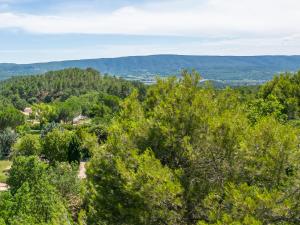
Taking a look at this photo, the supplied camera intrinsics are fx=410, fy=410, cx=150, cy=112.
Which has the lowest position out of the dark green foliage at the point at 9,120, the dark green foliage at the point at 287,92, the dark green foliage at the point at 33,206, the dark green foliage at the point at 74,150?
the dark green foliage at the point at 9,120

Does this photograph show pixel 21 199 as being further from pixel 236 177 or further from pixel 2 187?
pixel 2 187

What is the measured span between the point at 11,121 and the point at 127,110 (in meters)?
64.2

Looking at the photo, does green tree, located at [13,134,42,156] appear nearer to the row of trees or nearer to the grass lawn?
the grass lawn

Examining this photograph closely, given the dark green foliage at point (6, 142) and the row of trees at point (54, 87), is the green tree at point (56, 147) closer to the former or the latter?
the dark green foliage at point (6, 142)

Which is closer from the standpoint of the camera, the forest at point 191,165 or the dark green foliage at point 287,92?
the forest at point 191,165

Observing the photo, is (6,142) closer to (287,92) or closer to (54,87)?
(287,92)

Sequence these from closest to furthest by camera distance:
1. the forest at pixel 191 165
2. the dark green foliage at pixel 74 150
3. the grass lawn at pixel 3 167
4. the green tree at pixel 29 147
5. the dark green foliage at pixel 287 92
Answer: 1. the forest at pixel 191 165
2. the grass lawn at pixel 3 167
3. the dark green foliage at pixel 74 150
4. the green tree at pixel 29 147
5. the dark green foliage at pixel 287 92

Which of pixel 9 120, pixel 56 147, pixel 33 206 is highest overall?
pixel 33 206

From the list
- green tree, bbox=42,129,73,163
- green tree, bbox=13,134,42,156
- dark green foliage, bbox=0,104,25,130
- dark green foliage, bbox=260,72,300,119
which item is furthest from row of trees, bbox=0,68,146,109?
green tree, bbox=42,129,73,163

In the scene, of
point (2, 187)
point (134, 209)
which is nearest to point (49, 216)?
point (134, 209)

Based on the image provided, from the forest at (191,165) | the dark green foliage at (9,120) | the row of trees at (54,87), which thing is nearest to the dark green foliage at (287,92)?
the forest at (191,165)

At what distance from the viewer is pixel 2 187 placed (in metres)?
37.8

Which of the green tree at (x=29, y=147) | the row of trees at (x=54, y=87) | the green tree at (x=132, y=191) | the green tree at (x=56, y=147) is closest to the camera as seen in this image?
the green tree at (x=132, y=191)

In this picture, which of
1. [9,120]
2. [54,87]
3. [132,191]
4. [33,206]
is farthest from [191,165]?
[54,87]
